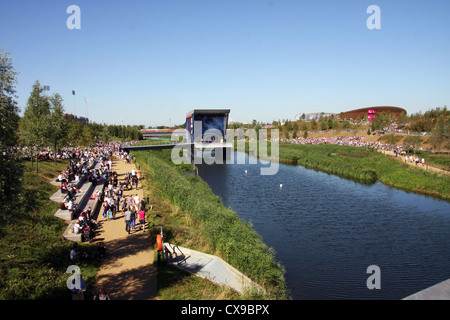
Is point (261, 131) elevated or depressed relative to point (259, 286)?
elevated

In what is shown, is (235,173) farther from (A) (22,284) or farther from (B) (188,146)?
(A) (22,284)

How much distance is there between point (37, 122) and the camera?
103 feet

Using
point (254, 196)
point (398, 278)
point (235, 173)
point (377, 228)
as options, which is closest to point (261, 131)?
point (235, 173)

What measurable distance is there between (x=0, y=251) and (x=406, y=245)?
2331 centimetres

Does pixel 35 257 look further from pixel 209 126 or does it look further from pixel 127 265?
pixel 209 126

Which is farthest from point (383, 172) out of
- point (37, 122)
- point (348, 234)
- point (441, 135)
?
point (37, 122)

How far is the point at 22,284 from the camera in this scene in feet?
36.2

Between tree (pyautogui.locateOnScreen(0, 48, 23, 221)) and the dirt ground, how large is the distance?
4462 mm

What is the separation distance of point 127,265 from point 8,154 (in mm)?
6657

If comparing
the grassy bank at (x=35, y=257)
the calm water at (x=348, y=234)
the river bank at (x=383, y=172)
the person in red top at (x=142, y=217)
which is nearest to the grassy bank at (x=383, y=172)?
the river bank at (x=383, y=172)

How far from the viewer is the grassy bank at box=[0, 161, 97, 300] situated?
1100cm

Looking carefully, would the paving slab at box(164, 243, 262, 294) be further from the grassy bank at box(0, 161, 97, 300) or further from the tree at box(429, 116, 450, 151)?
the tree at box(429, 116, 450, 151)
